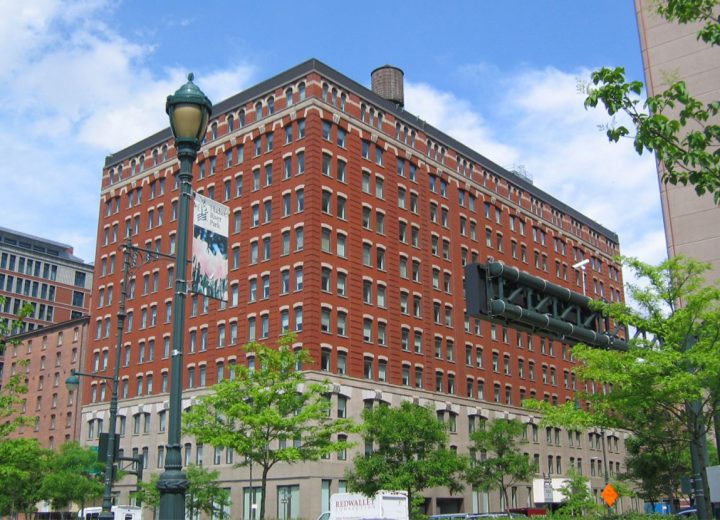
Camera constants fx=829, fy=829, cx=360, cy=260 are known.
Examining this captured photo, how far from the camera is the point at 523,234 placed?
292ft

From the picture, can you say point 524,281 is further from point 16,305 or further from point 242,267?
point 16,305

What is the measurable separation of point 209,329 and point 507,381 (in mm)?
30117

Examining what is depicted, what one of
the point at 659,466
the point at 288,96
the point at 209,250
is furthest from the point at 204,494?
the point at 209,250

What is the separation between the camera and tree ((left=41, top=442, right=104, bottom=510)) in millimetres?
63688

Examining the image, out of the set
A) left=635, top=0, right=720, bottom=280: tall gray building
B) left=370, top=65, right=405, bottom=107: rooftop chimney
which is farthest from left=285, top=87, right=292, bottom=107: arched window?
left=635, top=0, right=720, bottom=280: tall gray building

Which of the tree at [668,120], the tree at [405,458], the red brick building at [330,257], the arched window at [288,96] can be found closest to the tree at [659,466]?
the red brick building at [330,257]

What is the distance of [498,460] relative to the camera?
218 ft

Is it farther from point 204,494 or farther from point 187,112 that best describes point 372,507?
point 187,112

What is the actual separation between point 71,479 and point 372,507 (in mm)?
34012

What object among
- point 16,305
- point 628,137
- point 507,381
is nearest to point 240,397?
point 628,137

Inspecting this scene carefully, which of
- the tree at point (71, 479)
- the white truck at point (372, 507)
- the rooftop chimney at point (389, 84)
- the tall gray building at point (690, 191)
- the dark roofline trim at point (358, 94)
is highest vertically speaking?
the rooftop chimney at point (389, 84)

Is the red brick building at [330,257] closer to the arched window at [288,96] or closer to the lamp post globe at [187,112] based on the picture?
the arched window at [288,96]

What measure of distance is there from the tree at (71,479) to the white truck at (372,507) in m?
25.2

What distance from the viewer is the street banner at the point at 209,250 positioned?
11.9 m
